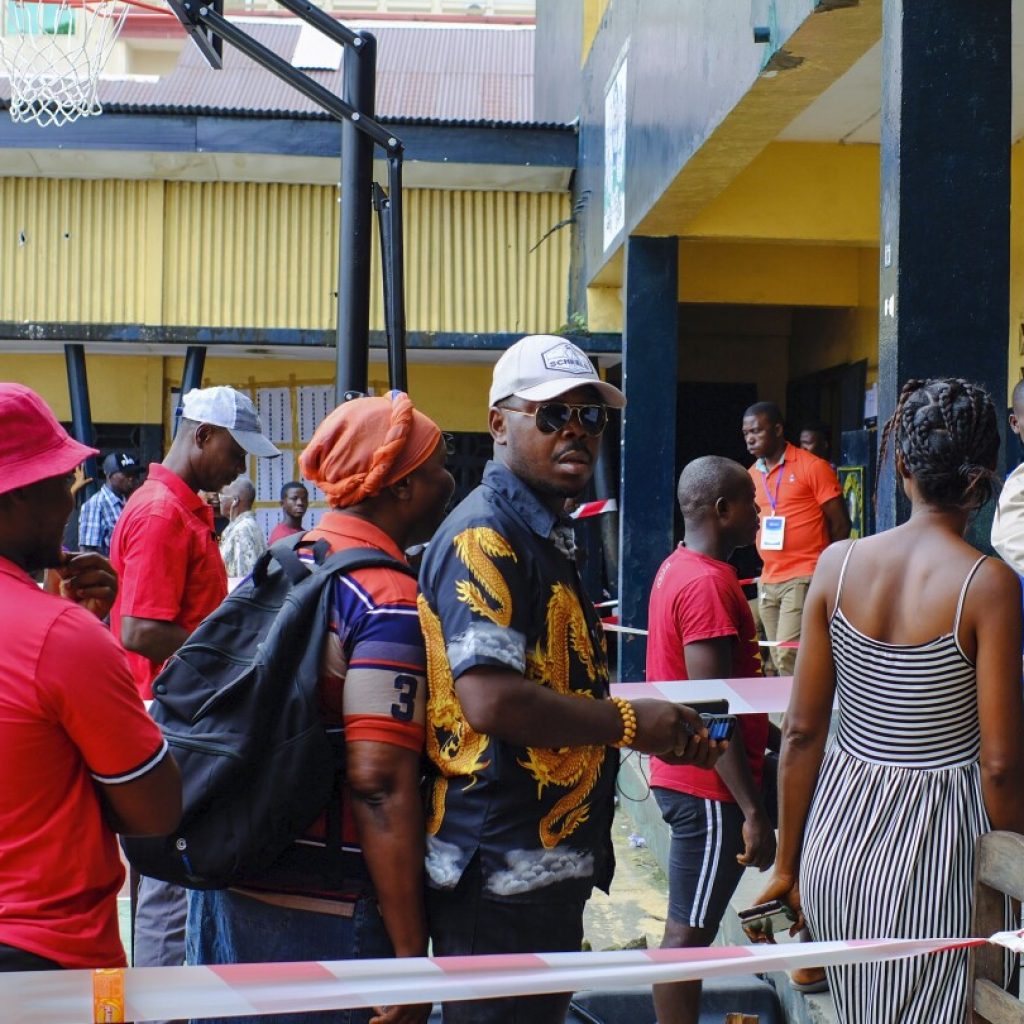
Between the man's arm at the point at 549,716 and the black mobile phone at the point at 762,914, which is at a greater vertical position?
the man's arm at the point at 549,716

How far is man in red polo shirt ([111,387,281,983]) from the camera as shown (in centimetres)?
429

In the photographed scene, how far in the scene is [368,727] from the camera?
2670 millimetres

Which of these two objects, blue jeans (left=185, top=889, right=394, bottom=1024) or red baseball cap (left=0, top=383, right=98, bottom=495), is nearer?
red baseball cap (left=0, top=383, right=98, bottom=495)

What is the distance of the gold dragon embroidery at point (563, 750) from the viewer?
2.71m

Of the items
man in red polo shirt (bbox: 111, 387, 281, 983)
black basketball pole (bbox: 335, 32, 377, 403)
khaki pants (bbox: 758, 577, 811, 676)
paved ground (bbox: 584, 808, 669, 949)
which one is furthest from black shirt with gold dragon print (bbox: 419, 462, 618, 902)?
khaki pants (bbox: 758, 577, 811, 676)

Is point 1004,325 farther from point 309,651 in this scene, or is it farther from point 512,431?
point 309,651

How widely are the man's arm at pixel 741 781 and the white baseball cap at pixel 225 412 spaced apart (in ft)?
5.62

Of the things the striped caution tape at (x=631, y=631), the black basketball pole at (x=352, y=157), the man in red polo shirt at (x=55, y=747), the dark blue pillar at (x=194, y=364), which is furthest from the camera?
the dark blue pillar at (x=194, y=364)

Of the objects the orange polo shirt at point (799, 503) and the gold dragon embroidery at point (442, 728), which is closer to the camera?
the gold dragon embroidery at point (442, 728)

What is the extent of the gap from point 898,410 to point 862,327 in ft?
30.2

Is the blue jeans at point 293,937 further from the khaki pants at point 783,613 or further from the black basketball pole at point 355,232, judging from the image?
the khaki pants at point 783,613

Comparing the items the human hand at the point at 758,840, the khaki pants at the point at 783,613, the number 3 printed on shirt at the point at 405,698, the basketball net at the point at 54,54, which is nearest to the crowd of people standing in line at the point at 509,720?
the number 3 printed on shirt at the point at 405,698

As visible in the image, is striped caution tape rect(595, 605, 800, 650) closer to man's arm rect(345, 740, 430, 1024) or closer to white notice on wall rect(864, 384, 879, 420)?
white notice on wall rect(864, 384, 879, 420)

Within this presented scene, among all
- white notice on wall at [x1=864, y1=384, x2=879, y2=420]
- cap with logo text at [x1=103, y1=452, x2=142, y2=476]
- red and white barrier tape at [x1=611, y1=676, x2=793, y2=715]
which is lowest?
red and white barrier tape at [x1=611, y1=676, x2=793, y2=715]
